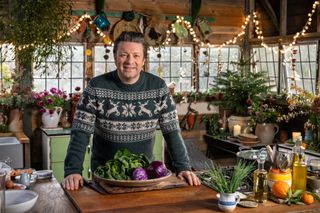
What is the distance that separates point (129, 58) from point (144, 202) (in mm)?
832

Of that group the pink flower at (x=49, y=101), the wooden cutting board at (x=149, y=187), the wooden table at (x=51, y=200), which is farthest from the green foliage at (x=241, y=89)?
the wooden table at (x=51, y=200)

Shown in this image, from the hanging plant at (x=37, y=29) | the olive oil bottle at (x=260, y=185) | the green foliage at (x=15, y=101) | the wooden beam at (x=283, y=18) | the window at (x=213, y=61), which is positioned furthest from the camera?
the window at (x=213, y=61)

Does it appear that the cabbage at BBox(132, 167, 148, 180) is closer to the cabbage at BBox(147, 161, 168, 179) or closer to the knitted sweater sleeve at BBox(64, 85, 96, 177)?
the cabbage at BBox(147, 161, 168, 179)

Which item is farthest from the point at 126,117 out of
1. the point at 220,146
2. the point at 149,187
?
the point at 220,146

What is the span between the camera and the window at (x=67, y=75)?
19.0 ft

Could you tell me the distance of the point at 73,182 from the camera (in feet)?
7.91

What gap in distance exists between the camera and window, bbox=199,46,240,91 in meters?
6.59

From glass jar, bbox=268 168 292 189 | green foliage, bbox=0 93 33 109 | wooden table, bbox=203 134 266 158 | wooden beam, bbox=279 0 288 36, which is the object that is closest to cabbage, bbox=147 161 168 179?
glass jar, bbox=268 168 292 189

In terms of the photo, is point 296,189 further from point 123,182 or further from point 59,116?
point 59,116

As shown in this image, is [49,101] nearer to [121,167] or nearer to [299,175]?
[121,167]

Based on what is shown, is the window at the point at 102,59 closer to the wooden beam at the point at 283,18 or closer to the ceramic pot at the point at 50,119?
the ceramic pot at the point at 50,119

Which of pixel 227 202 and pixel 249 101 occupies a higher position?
pixel 249 101

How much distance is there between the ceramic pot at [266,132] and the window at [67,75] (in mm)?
2359

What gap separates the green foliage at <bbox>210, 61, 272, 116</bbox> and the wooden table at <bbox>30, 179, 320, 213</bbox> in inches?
154
